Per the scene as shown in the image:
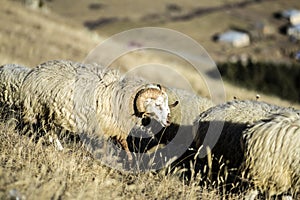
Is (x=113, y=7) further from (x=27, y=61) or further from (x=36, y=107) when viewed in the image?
(x=36, y=107)

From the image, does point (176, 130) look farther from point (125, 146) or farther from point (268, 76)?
point (268, 76)

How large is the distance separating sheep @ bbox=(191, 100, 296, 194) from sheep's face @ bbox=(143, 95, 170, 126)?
849 mm

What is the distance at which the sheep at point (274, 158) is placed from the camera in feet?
22.4

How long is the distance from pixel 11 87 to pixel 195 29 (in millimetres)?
79549

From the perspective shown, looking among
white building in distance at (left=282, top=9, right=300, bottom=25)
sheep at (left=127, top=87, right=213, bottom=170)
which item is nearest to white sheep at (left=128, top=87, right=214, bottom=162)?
sheep at (left=127, top=87, right=213, bottom=170)

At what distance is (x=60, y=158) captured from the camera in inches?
249

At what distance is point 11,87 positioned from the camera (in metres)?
9.20

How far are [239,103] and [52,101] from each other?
357cm

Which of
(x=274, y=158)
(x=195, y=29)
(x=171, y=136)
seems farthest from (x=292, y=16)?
Answer: (x=274, y=158)

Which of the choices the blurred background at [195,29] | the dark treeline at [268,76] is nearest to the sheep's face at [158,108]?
the blurred background at [195,29]

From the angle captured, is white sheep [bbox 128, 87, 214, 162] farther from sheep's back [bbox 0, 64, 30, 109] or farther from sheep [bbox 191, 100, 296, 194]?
sheep's back [bbox 0, 64, 30, 109]

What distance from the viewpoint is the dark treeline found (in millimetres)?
35213

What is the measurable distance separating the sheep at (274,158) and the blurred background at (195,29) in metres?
15.4

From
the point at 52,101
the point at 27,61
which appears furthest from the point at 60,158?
the point at 27,61
